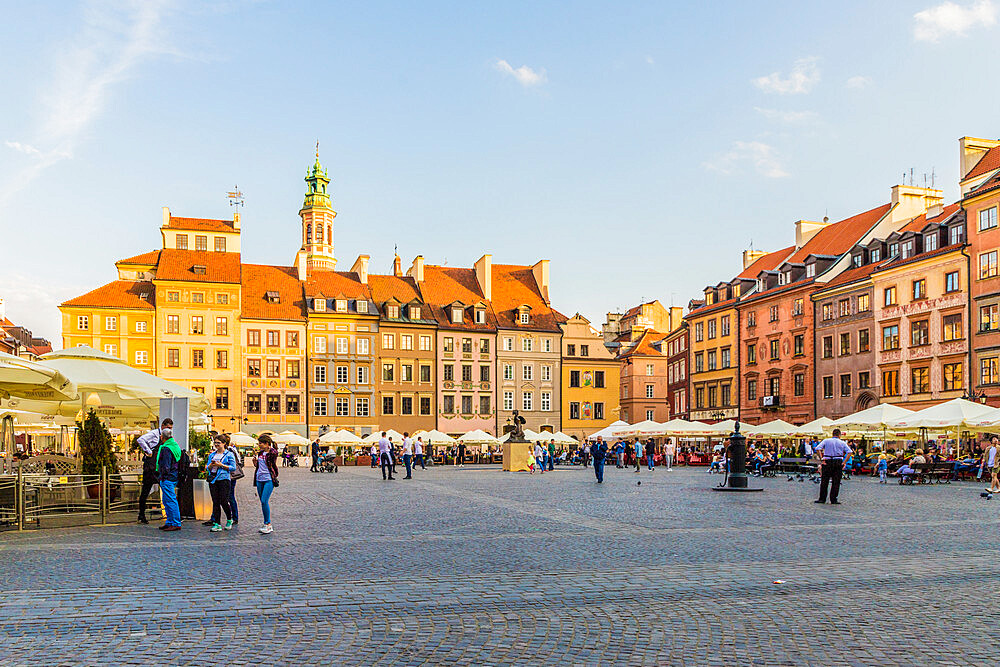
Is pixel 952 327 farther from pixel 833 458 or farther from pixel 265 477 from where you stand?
pixel 265 477

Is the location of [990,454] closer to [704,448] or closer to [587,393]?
[704,448]

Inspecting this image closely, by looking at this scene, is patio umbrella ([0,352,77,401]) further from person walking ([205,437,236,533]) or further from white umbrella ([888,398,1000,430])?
white umbrella ([888,398,1000,430])

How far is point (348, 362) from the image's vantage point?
77.2 meters

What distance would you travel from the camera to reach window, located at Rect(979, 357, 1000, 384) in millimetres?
48031

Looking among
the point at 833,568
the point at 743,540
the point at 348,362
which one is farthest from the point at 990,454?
the point at 348,362

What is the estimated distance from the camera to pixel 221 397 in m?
74.2

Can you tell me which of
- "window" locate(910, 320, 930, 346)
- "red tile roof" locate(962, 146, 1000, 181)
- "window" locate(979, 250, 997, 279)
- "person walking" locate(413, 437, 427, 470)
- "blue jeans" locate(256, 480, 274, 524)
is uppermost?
"red tile roof" locate(962, 146, 1000, 181)

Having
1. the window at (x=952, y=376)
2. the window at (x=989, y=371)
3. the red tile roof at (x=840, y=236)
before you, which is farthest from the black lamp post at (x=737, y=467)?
the red tile roof at (x=840, y=236)

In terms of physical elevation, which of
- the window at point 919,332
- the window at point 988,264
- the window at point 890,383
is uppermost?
the window at point 988,264

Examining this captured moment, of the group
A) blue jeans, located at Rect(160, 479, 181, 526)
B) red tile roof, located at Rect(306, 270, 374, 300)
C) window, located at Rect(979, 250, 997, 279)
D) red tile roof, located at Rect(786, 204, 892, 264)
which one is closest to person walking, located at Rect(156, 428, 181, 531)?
blue jeans, located at Rect(160, 479, 181, 526)

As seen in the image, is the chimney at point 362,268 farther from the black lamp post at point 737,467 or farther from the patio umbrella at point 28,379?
the patio umbrella at point 28,379

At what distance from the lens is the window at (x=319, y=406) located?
76312mm

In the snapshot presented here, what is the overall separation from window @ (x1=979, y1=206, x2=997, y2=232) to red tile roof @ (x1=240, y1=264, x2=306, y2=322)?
153ft

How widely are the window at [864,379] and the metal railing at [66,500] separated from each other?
4769 cm
